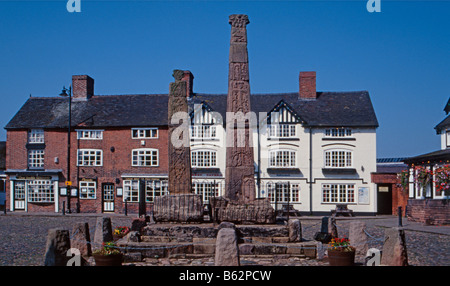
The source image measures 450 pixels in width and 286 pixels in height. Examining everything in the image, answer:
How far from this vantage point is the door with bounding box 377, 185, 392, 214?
121 feet

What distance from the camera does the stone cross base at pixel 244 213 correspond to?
39.5 feet

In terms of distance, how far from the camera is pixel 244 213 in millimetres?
12039

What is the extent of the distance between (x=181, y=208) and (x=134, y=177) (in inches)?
933

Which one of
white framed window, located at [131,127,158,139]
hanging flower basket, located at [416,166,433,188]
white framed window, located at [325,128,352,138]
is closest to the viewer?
hanging flower basket, located at [416,166,433,188]

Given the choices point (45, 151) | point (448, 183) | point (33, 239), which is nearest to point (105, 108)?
point (45, 151)

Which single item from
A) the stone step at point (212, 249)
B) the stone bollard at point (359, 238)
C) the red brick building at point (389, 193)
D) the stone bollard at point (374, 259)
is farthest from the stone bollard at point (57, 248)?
the red brick building at point (389, 193)

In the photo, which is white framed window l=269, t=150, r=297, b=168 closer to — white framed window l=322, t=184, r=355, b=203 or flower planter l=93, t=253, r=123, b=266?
white framed window l=322, t=184, r=355, b=203

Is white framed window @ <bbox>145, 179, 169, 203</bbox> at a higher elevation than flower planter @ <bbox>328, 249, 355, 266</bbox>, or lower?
higher

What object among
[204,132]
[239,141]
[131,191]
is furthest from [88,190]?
[239,141]

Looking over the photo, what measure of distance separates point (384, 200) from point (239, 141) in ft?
90.7

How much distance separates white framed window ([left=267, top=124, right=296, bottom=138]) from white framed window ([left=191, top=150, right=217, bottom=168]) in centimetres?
425

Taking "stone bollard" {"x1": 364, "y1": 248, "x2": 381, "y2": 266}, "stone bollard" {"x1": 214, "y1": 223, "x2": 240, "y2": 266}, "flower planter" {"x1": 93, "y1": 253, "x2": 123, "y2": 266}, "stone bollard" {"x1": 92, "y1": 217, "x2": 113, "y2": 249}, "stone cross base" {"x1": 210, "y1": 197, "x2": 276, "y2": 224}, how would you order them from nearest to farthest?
"stone bollard" {"x1": 214, "y1": 223, "x2": 240, "y2": 266} → "flower planter" {"x1": 93, "y1": 253, "x2": 123, "y2": 266} → "stone bollard" {"x1": 364, "y1": 248, "x2": 381, "y2": 266} → "stone cross base" {"x1": 210, "y1": 197, "x2": 276, "y2": 224} → "stone bollard" {"x1": 92, "y1": 217, "x2": 113, "y2": 249}

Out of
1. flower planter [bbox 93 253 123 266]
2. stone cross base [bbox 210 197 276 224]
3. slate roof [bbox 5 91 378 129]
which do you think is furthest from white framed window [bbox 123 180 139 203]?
flower planter [bbox 93 253 123 266]
